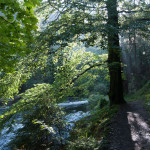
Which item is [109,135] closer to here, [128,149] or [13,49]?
[128,149]

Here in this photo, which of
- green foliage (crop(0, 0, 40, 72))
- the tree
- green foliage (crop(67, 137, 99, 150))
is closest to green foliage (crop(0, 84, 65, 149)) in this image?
green foliage (crop(67, 137, 99, 150))

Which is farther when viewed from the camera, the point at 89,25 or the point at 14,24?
the point at 89,25

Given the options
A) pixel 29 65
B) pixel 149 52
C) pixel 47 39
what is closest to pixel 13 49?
pixel 47 39

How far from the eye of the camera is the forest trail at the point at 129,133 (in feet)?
15.2

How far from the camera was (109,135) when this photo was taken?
5.62 metres

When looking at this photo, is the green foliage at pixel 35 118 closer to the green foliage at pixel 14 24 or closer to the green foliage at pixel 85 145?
the green foliage at pixel 85 145

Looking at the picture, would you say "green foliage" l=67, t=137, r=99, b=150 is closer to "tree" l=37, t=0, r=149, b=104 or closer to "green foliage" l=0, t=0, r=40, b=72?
"tree" l=37, t=0, r=149, b=104

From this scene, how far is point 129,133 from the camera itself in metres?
5.55

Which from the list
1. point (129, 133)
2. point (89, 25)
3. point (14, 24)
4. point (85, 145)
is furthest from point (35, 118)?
point (14, 24)

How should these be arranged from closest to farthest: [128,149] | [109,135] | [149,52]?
[128,149]
[109,135]
[149,52]

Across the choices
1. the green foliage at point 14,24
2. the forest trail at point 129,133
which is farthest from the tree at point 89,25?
the green foliage at point 14,24

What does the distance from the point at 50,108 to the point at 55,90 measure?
0.97 meters

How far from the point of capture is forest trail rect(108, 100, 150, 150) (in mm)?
4638

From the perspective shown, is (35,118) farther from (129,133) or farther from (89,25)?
(89,25)
